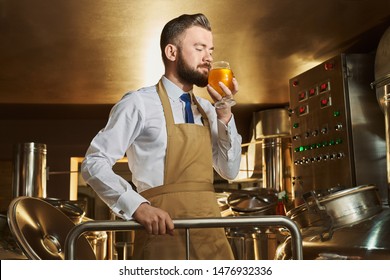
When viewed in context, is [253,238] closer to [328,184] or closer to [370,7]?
[328,184]

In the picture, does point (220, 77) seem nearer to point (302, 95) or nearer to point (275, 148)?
point (302, 95)

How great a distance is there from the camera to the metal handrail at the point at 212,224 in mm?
1179

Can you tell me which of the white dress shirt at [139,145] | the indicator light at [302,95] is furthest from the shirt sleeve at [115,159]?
the indicator light at [302,95]

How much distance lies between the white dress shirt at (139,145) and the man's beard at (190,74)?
0.04 m

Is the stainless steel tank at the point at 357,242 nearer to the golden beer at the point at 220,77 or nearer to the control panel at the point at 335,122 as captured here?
the control panel at the point at 335,122

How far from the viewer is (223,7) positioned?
313 centimetres

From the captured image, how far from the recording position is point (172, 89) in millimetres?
1630

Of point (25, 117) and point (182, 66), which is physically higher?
point (25, 117)

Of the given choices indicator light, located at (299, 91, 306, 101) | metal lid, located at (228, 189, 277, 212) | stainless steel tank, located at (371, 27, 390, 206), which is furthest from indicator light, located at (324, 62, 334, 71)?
metal lid, located at (228, 189, 277, 212)

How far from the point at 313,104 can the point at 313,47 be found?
382 mm

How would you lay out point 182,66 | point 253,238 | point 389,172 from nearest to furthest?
1. point 182,66
2. point 389,172
3. point 253,238

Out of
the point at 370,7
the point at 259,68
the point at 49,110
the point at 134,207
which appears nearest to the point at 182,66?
the point at 134,207

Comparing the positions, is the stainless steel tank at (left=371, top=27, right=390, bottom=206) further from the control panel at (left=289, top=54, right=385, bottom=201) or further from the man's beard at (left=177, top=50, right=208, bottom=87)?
the man's beard at (left=177, top=50, right=208, bottom=87)
